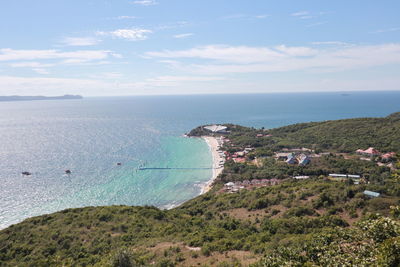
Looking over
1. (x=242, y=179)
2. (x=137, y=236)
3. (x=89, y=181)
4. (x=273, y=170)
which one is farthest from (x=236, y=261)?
(x=89, y=181)

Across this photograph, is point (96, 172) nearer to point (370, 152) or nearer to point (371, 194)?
point (371, 194)

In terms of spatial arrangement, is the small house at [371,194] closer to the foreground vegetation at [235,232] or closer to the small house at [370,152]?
the foreground vegetation at [235,232]

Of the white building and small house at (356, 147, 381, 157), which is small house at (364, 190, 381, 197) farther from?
the white building

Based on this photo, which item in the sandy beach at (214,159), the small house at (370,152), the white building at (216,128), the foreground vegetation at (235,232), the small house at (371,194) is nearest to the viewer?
the foreground vegetation at (235,232)

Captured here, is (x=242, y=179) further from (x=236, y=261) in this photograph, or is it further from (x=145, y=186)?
(x=236, y=261)

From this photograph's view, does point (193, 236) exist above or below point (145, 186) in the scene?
above

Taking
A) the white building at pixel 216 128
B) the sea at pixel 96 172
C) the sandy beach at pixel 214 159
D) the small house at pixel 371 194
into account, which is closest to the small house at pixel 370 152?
the small house at pixel 371 194

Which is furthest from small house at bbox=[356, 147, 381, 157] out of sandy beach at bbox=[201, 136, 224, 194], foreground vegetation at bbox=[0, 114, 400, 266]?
sandy beach at bbox=[201, 136, 224, 194]
